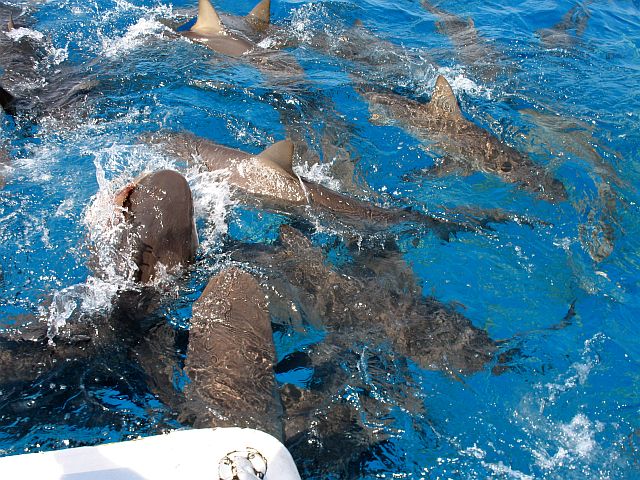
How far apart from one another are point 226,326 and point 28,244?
2.79 meters

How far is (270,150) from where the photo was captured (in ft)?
25.7

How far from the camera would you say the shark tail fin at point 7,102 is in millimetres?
9023

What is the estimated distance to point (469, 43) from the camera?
13.2m

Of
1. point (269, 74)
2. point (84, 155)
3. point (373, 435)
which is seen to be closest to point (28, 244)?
point (84, 155)

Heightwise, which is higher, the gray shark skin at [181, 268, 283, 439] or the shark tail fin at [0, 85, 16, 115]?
the shark tail fin at [0, 85, 16, 115]

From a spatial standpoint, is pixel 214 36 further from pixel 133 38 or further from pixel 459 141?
pixel 459 141

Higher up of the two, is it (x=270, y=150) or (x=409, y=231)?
(x=270, y=150)

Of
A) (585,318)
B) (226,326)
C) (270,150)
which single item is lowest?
(585,318)

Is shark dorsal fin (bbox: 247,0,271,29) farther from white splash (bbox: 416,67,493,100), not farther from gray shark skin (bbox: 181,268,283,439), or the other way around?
gray shark skin (bbox: 181,268,283,439)

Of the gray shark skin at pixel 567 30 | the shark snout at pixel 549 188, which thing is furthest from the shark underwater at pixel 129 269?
the gray shark skin at pixel 567 30

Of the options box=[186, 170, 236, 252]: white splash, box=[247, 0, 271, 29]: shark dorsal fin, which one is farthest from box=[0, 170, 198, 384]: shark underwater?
box=[247, 0, 271, 29]: shark dorsal fin

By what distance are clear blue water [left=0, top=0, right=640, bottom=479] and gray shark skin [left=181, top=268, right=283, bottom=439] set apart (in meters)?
0.28

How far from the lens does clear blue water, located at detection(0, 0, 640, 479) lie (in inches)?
197

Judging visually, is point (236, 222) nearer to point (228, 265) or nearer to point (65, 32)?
point (228, 265)
